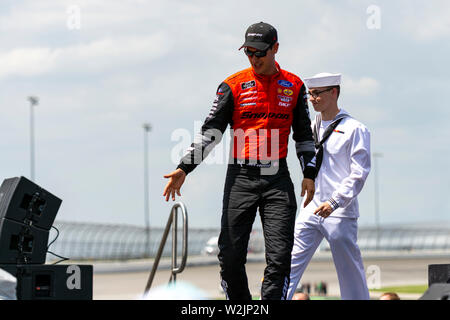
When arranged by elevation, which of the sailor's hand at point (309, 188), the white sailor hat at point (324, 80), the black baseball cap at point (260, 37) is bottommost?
the sailor's hand at point (309, 188)

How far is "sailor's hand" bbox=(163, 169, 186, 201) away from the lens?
5051mm

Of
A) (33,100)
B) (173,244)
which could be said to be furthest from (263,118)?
(33,100)

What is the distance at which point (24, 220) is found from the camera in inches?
254

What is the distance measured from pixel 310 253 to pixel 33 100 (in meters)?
50.8

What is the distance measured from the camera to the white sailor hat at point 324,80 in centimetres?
630

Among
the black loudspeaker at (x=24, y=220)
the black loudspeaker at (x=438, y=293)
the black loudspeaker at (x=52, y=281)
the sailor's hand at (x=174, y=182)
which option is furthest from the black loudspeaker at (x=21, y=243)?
the black loudspeaker at (x=438, y=293)

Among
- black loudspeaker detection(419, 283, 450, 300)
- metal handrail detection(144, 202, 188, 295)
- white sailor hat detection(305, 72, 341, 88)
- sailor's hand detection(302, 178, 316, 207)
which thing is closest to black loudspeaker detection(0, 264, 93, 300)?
metal handrail detection(144, 202, 188, 295)

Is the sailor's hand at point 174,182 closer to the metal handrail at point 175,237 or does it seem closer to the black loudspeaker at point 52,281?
the black loudspeaker at point 52,281

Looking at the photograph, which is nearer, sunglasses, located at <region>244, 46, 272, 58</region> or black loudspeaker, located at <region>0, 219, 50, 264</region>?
sunglasses, located at <region>244, 46, 272, 58</region>

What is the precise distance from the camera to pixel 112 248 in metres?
41.8

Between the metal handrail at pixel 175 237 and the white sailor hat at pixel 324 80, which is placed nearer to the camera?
the white sailor hat at pixel 324 80

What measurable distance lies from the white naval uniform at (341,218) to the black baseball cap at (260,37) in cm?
140

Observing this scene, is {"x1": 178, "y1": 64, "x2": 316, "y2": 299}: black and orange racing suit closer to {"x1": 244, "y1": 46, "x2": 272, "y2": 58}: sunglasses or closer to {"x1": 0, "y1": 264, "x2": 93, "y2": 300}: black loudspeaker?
{"x1": 244, "y1": 46, "x2": 272, "y2": 58}: sunglasses

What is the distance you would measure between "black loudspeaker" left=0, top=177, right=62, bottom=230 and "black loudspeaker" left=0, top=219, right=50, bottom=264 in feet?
0.23
